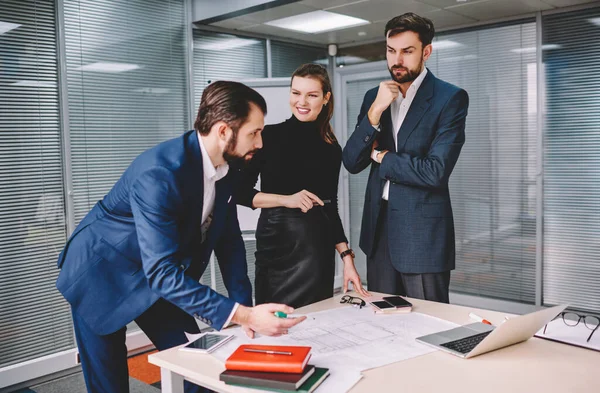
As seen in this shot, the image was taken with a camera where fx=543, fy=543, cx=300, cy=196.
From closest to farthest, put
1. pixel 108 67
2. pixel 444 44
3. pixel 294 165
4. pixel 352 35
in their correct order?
pixel 294 165
pixel 108 67
pixel 444 44
pixel 352 35

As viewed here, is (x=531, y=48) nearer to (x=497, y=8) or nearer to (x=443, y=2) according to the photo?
(x=497, y=8)

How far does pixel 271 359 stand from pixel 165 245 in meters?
0.53

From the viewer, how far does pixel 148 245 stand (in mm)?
1627

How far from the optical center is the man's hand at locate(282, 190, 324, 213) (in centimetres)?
224

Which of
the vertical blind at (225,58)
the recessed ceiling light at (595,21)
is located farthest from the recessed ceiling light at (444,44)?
the vertical blind at (225,58)

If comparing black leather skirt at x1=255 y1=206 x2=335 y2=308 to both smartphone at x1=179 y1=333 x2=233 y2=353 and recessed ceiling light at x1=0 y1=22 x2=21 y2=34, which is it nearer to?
smartphone at x1=179 y1=333 x2=233 y2=353

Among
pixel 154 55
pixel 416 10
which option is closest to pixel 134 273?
pixel 154 55

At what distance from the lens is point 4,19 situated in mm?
3373

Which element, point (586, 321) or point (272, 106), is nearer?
point (586, 321)

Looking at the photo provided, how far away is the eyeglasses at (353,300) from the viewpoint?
6.18ft

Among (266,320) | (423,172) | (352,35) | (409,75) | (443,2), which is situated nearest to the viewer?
(266,320)

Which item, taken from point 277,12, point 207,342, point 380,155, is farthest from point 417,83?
point 277,12

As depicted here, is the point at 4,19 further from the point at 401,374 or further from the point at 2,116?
the point at 401,374

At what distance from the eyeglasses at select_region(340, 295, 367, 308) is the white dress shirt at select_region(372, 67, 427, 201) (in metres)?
0.53
